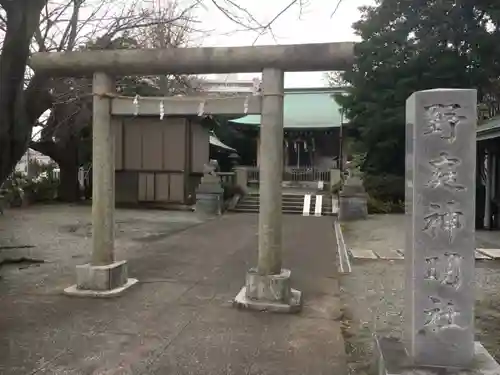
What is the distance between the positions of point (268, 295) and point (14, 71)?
4.42m

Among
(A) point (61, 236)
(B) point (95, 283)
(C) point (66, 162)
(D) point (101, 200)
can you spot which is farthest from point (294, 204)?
(B) point (95, 283)

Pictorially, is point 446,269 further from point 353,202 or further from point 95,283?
point 353,202

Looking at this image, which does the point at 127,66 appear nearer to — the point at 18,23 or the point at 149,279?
the point at 18,23

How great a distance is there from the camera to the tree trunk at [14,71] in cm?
669

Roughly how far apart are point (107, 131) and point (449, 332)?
489 centimetres

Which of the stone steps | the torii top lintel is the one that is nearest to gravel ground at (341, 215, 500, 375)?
the torii top lintel

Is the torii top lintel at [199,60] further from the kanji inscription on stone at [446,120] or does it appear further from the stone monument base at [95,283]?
the kanji inscription on stone at [446,120]

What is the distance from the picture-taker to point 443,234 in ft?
12.1

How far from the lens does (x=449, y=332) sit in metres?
3.66

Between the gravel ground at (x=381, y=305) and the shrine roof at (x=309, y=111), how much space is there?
59.1 feet

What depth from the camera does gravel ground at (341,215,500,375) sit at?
5.17 meters

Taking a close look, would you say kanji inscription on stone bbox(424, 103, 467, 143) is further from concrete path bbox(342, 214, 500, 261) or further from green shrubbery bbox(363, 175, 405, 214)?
green shrubbery bbox(363, 175, 405, 214)

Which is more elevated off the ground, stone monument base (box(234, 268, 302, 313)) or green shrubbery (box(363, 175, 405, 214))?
green shrubbery (box(363, 175, 405, 214))

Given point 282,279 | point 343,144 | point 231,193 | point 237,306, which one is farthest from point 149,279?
point 343,144
